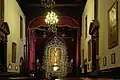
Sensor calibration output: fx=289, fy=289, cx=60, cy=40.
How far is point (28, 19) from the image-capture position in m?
19.3

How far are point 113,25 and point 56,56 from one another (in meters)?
19.2

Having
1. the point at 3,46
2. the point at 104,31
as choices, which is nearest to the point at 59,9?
the point at 3,46

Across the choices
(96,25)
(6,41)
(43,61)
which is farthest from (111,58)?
(43,61)

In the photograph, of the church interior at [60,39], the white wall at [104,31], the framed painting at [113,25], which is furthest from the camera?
the white wall at [104,31]

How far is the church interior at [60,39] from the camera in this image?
27.8 feet

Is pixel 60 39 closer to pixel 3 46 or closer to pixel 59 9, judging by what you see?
pixel 59 9

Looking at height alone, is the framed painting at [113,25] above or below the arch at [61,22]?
below

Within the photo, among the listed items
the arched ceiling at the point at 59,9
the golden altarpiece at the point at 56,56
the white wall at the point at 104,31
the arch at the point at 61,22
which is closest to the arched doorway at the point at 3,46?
the white wall at the point at 104,31

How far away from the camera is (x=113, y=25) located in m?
8.11

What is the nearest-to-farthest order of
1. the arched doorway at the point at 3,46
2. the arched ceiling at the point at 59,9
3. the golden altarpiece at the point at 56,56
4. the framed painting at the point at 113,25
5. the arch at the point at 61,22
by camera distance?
1. the framed painting at the point at 113,25
2. the arched doorway at the point at 3,46
3. the arched ceiling at the point at 59,9
4. the arch at the point at 61,22
5. the golden altarpiece at the point at 56,56

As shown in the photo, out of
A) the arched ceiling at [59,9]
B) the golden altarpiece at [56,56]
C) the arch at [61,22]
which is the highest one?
the arched ceiling at [59,9]

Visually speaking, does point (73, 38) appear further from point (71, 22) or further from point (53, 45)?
point (71, 22)

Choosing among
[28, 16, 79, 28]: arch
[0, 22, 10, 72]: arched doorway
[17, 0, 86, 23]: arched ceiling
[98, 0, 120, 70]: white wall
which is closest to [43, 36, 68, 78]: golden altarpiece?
[28, 16, 79, 28]: arch

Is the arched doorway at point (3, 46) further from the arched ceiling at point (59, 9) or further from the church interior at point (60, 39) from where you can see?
the arched ceiling at point (59, 9)
